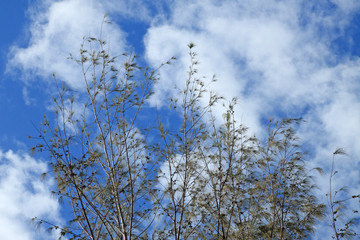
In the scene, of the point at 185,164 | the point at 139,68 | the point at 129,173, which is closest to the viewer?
the point at 129,173

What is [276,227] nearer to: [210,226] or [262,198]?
[262,198]

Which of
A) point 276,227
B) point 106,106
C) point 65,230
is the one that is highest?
point 106,106

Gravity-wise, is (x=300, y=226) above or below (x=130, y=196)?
above

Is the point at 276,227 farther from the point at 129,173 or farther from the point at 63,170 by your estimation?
the point at 63,170

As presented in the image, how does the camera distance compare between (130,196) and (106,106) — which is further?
(106,106)

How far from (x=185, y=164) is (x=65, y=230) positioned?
5.91 feet

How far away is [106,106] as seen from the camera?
6.14m

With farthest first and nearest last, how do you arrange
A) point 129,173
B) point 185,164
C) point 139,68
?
point 139,68, point 185,164, point 129,173

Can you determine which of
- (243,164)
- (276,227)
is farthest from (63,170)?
(276,227)

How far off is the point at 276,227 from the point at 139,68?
2.99 metres

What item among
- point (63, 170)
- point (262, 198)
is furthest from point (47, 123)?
point (262, 198)

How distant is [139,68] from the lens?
6.45 metres

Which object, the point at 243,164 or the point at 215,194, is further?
the point at 243,164

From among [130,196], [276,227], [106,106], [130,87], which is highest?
[130,87]
